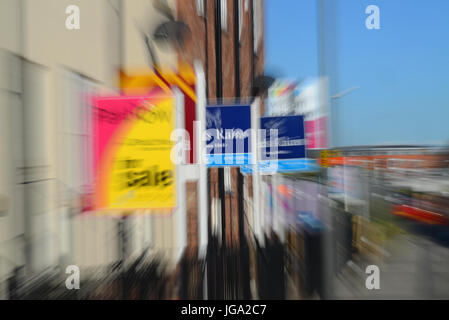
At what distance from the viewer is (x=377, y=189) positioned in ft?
9.89

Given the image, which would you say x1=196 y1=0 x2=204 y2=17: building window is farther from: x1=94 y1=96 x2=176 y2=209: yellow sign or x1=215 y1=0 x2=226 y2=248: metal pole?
x1=94 y1=96 x2=176 y2=209: yellow sign

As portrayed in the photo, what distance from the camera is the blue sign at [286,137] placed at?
230 centimetres

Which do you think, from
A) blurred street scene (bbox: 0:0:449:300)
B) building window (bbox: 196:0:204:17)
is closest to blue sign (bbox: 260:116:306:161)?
blurred street scene (bbox: 0:0:449:300)

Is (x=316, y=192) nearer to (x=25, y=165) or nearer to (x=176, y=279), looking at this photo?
(x=176, y=279)

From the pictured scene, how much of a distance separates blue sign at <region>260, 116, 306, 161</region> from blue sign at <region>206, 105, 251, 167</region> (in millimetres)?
164

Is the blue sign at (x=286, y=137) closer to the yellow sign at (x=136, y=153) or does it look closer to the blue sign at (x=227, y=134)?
the blue sign at (x=227, y=134)

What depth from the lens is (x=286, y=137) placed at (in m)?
2.33

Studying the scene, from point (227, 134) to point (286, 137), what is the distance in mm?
524

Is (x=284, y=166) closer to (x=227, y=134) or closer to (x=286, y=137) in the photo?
(x=286, y=137)

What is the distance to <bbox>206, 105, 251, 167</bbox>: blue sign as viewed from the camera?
2240 millimetres

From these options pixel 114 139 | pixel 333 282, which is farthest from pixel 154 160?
pixel 333 282

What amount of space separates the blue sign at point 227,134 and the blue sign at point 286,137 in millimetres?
164

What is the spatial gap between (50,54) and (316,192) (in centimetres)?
279
